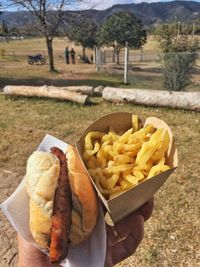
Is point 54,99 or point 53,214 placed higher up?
point 53,214

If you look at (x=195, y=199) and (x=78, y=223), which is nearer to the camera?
(x=78, y=223)

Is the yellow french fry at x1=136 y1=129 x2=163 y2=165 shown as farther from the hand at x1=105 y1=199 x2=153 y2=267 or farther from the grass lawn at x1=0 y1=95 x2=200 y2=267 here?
the grass lawn at x1=0 y1=95 x2=200 y2=267

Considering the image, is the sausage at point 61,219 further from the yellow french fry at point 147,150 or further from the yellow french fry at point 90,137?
the yellow french fry at point 147,150

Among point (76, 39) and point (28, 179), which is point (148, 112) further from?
point (76, 39)

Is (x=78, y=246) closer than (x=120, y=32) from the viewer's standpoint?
Yes

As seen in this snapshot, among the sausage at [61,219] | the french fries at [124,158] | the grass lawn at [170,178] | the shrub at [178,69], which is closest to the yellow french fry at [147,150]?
the french fries at [124,158]

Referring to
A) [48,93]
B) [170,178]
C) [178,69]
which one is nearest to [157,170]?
[170,178]

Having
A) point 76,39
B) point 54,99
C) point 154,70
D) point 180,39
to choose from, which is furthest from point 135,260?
point 76,39

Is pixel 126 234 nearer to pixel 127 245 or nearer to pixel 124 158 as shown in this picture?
pixel 127 245
